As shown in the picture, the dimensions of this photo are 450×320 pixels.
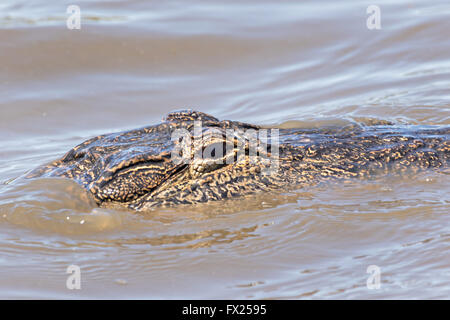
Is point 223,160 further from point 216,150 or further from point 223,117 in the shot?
point 223,117

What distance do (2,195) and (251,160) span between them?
7.21ft

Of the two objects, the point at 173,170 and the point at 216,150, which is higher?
the point at 216,150

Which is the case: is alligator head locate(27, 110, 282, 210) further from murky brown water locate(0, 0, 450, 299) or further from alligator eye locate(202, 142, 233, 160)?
murky brown water locate(0, 0, 450, 299)

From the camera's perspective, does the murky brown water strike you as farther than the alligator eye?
No

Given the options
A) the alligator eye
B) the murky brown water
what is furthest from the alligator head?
the murky brown water

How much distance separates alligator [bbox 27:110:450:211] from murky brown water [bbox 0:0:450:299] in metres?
0.12

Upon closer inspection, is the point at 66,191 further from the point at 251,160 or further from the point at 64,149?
the point at 64,149

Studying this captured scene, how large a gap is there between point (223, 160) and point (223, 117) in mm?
3613

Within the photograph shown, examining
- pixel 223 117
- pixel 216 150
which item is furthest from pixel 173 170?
pixel 223 117

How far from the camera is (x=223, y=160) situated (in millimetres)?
5027

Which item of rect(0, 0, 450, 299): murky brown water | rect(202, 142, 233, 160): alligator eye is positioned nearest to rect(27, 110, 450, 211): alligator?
rect(202, 142, 233, 160): alligator eye

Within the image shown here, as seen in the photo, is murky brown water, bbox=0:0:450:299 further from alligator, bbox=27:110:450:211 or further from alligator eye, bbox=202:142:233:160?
alligator eye, bbox=202:142:233:160

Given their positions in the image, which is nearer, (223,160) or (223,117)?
(223,160)

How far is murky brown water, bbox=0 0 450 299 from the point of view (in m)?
4.28
